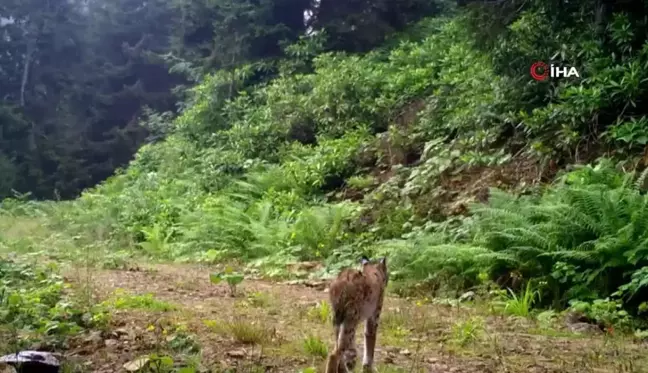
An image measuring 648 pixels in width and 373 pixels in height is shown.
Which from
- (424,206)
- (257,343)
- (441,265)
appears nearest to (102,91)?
(424,206)

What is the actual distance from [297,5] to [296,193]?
30.9 feet

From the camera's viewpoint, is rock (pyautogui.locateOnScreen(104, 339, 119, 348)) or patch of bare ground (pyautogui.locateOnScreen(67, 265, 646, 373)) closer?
patch of bare ground (pyautogui.locateOnScreen(67, 265, 646, 373))

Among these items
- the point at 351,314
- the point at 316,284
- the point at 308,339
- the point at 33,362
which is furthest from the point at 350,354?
the point at 316,284

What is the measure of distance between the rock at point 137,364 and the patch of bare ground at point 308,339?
0.17m

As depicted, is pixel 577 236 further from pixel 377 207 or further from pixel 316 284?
pixel 377 207

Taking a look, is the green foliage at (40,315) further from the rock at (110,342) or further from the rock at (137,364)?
the rock at (137,364)

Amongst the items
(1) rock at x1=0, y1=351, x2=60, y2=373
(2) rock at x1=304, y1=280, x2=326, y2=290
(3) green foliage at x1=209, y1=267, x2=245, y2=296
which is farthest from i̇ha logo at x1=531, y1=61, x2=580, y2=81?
(1) rock at x1=0, y1=351, x2=60, y2=373

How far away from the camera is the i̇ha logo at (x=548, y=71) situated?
9.89m

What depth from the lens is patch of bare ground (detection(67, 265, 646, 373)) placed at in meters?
4.28

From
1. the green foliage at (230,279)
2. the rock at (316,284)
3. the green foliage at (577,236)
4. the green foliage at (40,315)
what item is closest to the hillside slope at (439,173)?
the green foliage at (577,236)

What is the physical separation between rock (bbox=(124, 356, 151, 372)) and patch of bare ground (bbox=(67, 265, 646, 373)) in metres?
0.17

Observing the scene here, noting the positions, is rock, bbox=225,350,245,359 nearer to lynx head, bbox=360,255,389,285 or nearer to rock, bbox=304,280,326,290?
lynx head, bbox=360,255,389,285

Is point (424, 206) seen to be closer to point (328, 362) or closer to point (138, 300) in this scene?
point (138, 300)

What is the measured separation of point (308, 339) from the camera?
4582 mm
